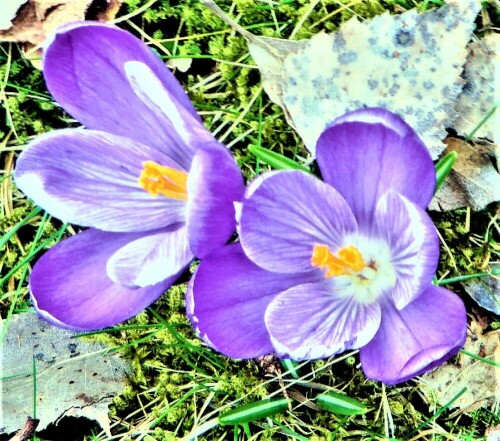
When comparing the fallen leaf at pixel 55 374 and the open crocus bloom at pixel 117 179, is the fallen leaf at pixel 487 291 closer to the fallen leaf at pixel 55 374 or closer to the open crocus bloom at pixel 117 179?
the open crocus bloom at pixel 117 179

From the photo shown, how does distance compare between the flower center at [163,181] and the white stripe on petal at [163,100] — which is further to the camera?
the flower center at [163,181]

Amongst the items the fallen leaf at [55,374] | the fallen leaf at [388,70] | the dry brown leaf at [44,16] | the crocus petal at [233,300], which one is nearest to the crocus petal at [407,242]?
the crocus petal at [233,300]

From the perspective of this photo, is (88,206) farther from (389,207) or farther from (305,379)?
(305,379)

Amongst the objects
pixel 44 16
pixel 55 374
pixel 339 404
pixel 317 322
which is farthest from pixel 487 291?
pixel 44 16

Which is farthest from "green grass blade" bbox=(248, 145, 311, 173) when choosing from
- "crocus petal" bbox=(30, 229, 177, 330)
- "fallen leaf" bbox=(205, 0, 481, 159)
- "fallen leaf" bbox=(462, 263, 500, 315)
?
"fallen leaf" bbox=(462, 263, 500, 315)

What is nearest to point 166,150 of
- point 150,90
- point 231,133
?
point 150,90

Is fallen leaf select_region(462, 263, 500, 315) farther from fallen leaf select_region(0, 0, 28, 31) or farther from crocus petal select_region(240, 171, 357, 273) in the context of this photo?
fallen leaf select_region(0, 0, 28, 31)
